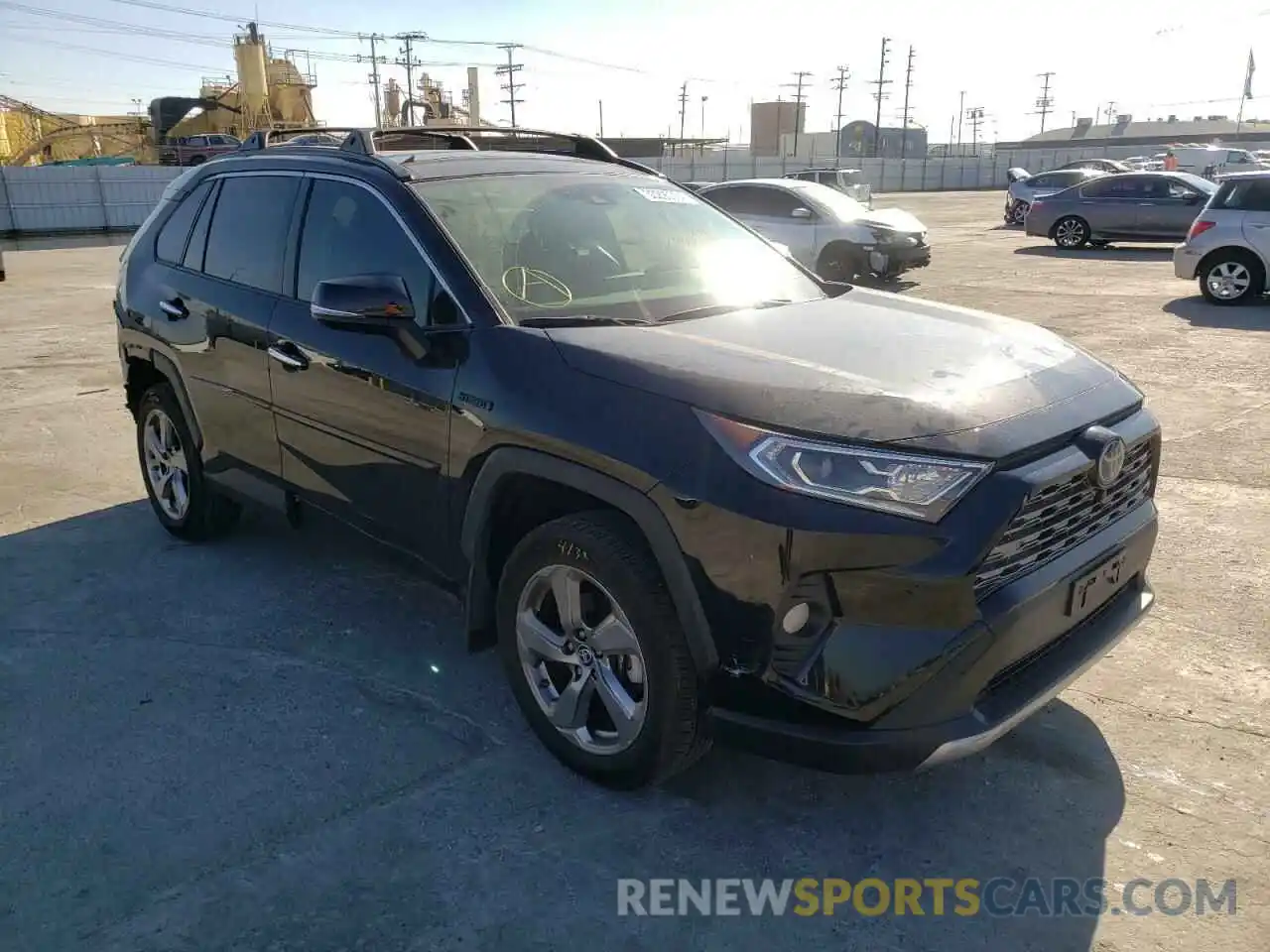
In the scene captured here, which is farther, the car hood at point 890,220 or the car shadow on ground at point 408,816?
the car hood at point 890,220

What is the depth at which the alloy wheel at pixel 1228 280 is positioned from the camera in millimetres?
12180

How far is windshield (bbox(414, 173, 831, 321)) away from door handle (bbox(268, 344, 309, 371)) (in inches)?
32.0

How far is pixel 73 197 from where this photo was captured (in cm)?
2789

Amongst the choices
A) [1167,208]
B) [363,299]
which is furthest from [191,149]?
[363,299]

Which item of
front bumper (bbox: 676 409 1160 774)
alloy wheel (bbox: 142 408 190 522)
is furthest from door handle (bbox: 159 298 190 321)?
front bumper (bbox: 676 409 1160 774)

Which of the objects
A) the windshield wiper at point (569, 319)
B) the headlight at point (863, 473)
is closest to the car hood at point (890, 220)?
the windshield wiper at point (569, 319)

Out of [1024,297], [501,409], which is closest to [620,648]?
[501,409]

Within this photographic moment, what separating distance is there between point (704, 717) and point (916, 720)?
545mm

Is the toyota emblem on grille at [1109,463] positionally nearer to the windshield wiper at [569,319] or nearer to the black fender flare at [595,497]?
the black fender flare at [595,497]

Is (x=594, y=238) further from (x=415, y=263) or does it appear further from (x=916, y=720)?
(x=916, y=720)

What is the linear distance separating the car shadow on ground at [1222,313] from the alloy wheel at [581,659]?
10.4 m

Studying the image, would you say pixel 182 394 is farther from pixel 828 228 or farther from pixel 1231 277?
pixel 1231 277

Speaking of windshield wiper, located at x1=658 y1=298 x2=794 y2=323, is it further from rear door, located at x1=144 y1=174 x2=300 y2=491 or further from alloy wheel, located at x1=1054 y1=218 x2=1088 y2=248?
alloy wheel, located at x1=1054 y1=218 x2=1088 y2=248

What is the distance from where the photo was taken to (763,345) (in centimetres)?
298
